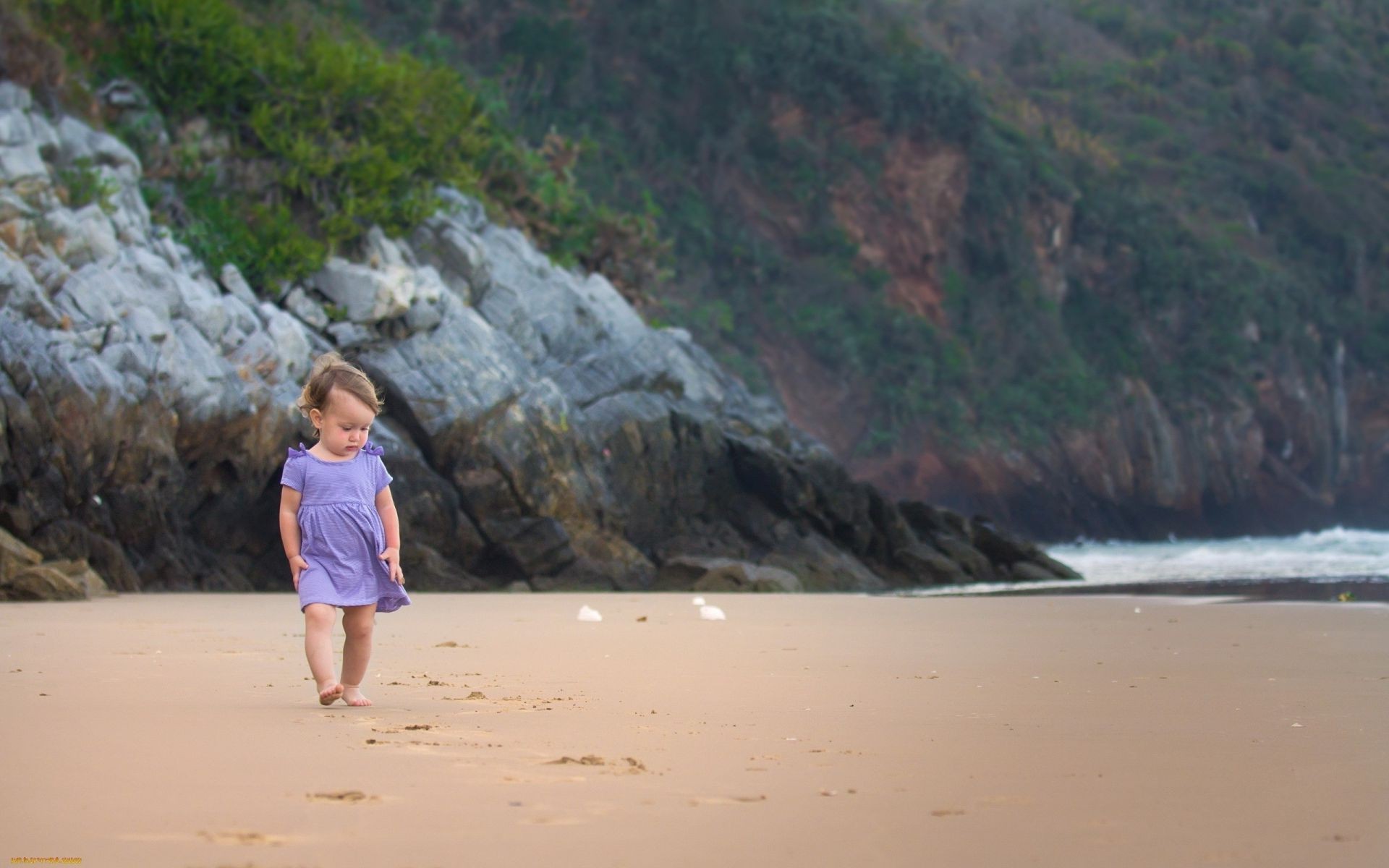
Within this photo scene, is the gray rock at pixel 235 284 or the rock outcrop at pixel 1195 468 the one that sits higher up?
the gray rock at pixel 235 284

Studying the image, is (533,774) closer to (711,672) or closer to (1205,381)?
(711,672)

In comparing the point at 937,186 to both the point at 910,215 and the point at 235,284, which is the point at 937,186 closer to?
the point at 910,215

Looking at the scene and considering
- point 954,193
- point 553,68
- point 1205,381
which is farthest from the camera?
point 1205,381

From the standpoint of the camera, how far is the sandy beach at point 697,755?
2639 mm

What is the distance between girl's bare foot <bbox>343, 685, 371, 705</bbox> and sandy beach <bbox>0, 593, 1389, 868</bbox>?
0.09m

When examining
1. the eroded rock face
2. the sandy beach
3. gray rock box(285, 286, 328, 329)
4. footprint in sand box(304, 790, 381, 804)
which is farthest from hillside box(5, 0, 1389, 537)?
footprint in sand box(304, 790, 381, 804)

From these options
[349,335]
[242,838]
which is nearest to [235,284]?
[349,335]

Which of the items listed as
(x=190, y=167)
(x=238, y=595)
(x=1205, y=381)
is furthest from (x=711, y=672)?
(x=1205, y=381)

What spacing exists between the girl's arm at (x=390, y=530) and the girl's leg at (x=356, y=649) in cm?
13

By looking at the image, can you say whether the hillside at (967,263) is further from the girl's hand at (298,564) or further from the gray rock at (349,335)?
the girl's hand at (298,564)

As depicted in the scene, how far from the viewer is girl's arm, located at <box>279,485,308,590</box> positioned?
4707mm

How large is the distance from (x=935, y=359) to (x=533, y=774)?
125 feet

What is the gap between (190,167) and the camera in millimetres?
17766

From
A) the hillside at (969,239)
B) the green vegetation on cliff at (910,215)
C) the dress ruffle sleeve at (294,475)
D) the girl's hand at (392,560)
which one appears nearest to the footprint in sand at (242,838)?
the girl's hand at (392,560)
